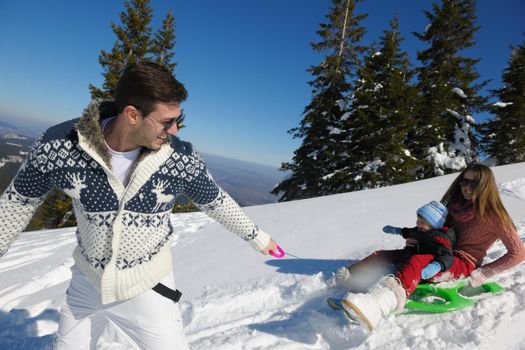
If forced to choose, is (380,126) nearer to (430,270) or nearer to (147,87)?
(430,270)

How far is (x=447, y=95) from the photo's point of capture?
48.9ft

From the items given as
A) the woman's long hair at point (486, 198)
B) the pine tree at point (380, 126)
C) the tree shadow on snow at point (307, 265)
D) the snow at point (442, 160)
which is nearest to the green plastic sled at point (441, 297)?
the woman's long hair at point (486, 198)

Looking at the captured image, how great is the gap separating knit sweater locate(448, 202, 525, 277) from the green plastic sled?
0.72 feet

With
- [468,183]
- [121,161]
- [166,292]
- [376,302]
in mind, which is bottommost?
[376,302]

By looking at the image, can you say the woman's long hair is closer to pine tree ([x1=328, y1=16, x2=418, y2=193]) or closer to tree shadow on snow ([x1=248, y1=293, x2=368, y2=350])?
tree shadow on snow ([x1=248, y1=293, x2=368, y2=350])

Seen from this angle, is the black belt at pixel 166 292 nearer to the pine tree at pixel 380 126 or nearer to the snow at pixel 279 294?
the snow at pixel 279 294

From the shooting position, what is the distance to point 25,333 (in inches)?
110

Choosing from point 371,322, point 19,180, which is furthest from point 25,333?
point 371,322

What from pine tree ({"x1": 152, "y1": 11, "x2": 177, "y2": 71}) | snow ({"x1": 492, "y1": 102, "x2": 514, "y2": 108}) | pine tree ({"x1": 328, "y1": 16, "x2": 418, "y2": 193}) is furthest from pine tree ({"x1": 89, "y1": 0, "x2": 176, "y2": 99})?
snow ({"x1": 492, "y1": 102, "x2": 514, "y2": 108})

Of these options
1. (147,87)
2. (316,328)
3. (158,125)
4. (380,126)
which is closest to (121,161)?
(158,125)

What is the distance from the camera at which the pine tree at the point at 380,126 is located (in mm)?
13359

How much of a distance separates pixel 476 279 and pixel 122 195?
3555mm

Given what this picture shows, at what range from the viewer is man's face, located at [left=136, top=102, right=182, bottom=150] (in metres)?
1.47

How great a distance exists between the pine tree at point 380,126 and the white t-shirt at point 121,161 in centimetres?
1284
